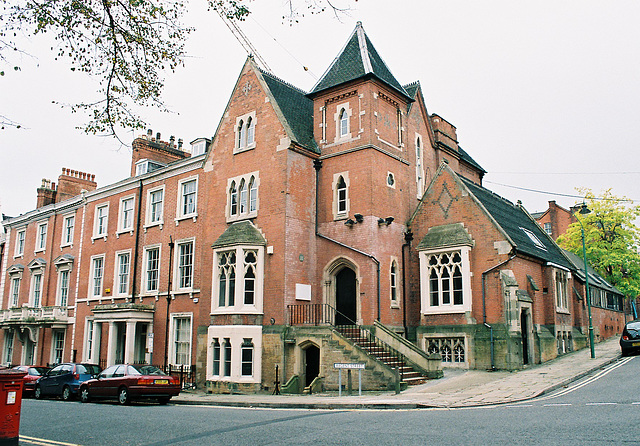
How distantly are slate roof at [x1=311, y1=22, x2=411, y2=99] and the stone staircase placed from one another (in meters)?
10.4

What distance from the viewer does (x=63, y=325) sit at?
33.2 m

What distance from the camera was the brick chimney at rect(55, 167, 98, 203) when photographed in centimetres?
3897

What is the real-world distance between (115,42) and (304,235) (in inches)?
542

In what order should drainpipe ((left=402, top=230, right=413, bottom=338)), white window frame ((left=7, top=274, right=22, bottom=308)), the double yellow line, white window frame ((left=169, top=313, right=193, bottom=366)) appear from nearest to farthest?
the double yellow line, drainpipe ((left=402, top=230, right=413, bottom=338)), white window frame ((left=169, top=313, right=193, bottom=366)), white window frame ((left=7, top=274, right=22, bottom=308))

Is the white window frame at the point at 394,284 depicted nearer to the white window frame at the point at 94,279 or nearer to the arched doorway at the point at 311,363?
the arched doorway at the point at 311,363

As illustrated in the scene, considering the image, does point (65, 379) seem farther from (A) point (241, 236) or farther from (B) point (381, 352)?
(B) point (381, 352)

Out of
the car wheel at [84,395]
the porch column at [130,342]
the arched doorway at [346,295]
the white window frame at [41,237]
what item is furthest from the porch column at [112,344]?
the arched doorway at [346,295]

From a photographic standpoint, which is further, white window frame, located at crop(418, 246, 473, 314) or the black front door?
the black front door

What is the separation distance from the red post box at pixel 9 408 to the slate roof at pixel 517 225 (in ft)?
57.3

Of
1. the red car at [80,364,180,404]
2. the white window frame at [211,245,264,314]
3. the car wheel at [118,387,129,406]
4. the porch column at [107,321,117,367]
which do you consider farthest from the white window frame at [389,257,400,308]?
the porch column at [107,321,117,367]

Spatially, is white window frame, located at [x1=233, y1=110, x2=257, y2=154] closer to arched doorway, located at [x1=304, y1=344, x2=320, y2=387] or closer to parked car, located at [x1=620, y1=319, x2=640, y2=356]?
arched doorway, located at [x1=304, y1=344, x2=320, y2=387]

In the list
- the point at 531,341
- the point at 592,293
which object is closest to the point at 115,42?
the point at 531,341

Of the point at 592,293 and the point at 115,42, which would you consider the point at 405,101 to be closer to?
the point at 115,42

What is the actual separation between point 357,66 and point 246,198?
748 cm
